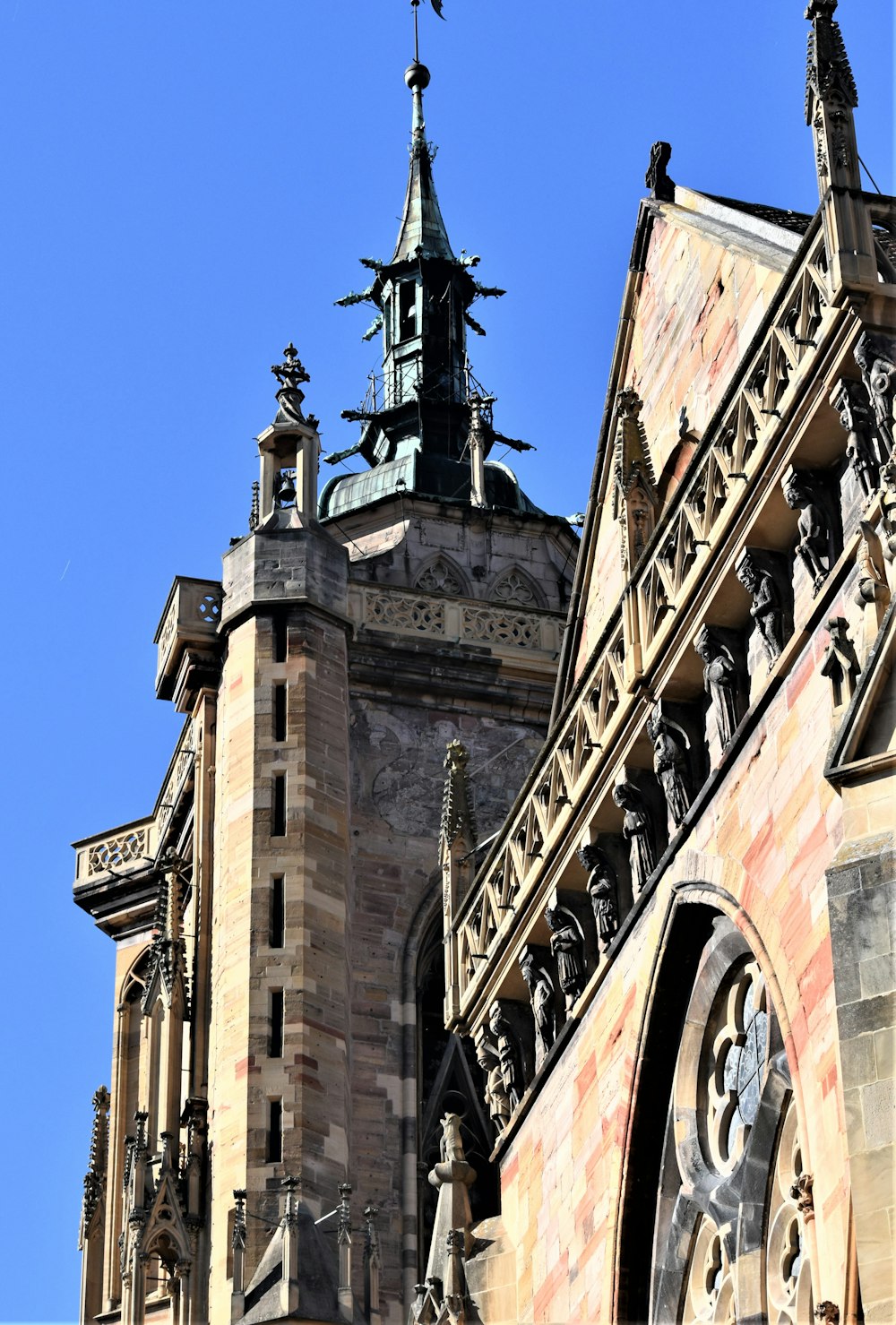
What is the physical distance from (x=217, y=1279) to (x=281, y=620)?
7640 millimetres

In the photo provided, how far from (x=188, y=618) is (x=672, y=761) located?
16934 millimetres

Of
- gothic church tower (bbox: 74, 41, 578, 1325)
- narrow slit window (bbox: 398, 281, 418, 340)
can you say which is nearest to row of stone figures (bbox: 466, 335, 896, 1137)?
gothic church tower (bbox: 74, 41, 578, 1325)

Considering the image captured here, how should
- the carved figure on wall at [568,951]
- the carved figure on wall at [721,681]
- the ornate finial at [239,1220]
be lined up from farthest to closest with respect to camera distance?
the ornate finial at [239,1220] → the carved figure on wall at [568,951] → the carved figure on wall at [721,681]

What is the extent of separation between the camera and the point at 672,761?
18391 millimetres

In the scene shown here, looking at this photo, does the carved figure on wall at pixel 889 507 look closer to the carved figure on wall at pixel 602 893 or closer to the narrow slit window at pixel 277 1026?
the carved figure on wall at pixel 602 893

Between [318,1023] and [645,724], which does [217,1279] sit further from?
[645,724]

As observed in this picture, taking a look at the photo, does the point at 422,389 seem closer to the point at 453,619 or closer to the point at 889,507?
the point at 453,619

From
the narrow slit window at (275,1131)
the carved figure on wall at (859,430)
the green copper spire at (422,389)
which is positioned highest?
the green copper spire at (422,389)

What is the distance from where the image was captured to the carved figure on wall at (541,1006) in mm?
20672

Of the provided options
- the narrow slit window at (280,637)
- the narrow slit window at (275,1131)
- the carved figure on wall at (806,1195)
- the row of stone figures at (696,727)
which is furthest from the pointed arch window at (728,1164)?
the narrow slit window at (280,637)

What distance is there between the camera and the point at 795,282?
56.4 feet

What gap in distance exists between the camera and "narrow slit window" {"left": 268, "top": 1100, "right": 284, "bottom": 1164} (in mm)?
29953

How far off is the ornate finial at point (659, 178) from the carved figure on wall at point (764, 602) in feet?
23.0

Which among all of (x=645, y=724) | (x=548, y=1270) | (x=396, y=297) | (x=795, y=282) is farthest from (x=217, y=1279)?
(x=396, y=297)
